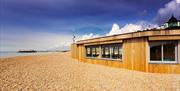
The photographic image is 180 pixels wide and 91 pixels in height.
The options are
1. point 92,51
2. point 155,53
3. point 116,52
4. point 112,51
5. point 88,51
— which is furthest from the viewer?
point 88,51

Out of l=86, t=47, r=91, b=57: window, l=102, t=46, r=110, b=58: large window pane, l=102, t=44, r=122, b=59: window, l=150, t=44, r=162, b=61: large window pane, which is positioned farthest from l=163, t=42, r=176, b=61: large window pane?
l=86, t=47, r=91, b=57: window

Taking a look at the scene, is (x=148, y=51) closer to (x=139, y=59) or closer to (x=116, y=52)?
(x=139, y=59)

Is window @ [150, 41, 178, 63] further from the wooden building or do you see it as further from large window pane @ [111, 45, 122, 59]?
large window pane @ [111, 45, 122, 59]

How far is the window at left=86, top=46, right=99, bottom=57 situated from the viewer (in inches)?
755

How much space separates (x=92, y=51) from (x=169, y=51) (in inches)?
347

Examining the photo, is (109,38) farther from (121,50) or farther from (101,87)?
(101,87)

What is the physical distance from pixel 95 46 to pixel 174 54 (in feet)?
28.0

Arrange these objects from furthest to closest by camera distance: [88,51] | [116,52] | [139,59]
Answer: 1. [88,51]
2. [116,52]
3. [139,59]

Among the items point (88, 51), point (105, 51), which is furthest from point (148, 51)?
point (88, 51)

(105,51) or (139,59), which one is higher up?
(105,51)

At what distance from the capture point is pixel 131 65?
14.1 meters

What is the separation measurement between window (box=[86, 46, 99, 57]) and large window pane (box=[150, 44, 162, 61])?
22.7ft

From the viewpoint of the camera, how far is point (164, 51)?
41.0 feet

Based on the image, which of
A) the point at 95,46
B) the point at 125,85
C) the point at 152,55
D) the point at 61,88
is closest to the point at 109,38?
the point at 95,46
